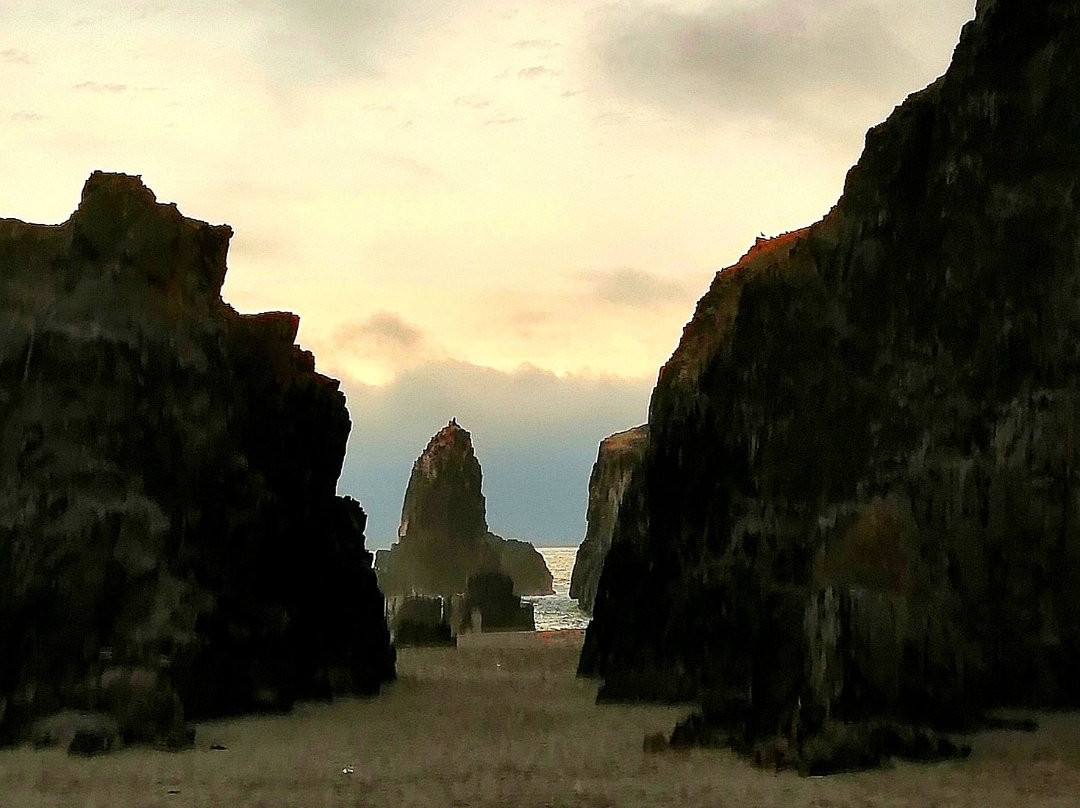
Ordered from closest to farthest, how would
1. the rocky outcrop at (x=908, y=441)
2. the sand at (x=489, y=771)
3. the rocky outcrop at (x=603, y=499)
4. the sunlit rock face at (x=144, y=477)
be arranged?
the sand at (x=489, y=771)
the rocky outcrop at (x=908, y=441)
the sunlit rock face at (x=144, y=477)
the rocky outcrop at (x=603, y=499)

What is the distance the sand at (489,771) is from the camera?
13.8m

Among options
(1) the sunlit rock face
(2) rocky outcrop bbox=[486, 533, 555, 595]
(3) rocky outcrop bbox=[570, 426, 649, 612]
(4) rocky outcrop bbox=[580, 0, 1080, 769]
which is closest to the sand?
(4) rocky outcrop bbox=[580, 0, 1080, 769]

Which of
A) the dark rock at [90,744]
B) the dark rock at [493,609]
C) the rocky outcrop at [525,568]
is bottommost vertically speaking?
the dark rock at [90,744]

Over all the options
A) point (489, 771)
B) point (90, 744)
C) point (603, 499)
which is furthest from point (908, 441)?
point (603, 499)

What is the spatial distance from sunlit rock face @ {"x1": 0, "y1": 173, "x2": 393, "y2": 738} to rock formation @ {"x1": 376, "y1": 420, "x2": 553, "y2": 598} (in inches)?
3925

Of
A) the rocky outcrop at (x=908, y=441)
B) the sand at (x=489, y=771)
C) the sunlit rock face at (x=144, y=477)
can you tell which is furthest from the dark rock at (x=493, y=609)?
the sand at (x=489, y=771)

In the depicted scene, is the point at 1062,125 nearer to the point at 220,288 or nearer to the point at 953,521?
the point at 953,521

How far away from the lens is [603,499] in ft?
353

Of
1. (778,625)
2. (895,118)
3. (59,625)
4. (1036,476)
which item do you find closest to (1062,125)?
(895,118)

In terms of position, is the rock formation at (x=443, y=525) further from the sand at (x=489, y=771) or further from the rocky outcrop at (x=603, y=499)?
the sand at (x=489, y=771)

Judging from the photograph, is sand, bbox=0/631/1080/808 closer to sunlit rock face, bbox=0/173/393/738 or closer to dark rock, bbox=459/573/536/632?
sunlit rock face, bbox=0/173/393/738

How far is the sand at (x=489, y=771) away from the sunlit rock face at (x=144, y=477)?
192cm

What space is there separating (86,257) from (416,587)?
354 ft

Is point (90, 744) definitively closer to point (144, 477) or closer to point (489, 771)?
point (144, 477)
